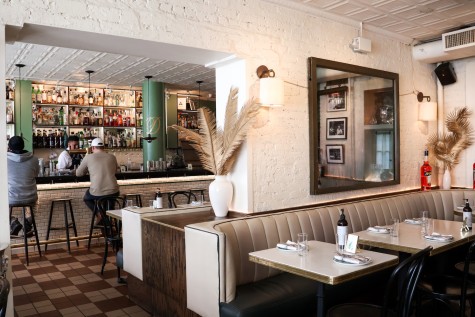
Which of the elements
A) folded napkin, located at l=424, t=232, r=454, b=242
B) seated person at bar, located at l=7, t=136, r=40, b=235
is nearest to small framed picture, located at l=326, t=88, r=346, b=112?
folded napkin, located at l=424, t=232, r=454, b=242

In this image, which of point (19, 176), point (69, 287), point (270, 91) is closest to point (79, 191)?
point (19, 176)

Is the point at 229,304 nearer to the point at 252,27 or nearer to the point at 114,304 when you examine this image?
the point at 114,304

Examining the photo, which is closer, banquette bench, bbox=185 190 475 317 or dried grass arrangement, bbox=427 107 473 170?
banquette bench, bbox=185 190 475 317

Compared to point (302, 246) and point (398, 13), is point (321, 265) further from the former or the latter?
point (398, 13)

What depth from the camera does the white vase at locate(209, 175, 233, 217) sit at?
167 inches

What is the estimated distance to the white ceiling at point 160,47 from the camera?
3703 mm

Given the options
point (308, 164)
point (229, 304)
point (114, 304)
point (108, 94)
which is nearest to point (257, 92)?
point (308, 164)

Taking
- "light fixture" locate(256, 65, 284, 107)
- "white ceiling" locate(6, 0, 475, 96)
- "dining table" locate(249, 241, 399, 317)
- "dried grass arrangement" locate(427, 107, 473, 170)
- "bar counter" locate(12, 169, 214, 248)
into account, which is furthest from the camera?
"bar counter" locate(12, 169, 214, 248)

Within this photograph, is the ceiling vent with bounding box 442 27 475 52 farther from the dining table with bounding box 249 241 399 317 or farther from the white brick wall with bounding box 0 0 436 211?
the dining table with bounding box 249 241 399 317

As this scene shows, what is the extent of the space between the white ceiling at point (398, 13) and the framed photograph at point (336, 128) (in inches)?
46.7

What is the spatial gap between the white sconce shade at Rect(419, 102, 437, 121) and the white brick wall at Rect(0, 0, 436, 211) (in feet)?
2.94

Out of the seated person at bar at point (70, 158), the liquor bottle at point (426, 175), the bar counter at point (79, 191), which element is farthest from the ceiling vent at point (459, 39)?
the seated person at bar at point (70, 158)

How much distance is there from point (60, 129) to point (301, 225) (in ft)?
23.9

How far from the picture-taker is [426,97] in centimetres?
642
